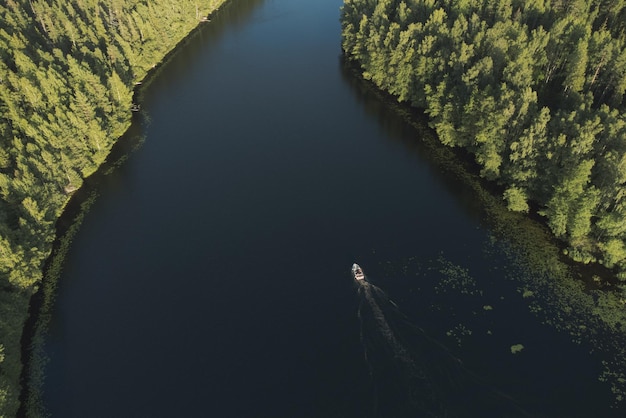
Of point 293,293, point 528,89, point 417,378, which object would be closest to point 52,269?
point 293,293

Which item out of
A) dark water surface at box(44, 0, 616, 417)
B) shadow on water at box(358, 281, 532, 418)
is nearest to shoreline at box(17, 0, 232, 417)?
dark water surface at box(44, 0, 616, 417)

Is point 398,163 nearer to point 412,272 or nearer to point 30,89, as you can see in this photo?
point 412,272

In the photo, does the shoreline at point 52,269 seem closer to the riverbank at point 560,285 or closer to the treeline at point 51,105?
the treeline at point 51,105

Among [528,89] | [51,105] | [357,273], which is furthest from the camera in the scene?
[51,105]

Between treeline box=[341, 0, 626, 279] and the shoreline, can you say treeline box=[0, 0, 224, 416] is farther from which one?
treeline box=[341, 0, 626, 279]

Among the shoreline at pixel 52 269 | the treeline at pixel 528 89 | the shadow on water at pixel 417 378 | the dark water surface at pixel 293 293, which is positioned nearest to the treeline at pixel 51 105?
the shoreline at pixel 52 269

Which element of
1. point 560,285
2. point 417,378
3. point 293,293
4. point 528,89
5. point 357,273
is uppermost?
point 528,89

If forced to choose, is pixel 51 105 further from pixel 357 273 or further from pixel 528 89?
pixel 528 89
